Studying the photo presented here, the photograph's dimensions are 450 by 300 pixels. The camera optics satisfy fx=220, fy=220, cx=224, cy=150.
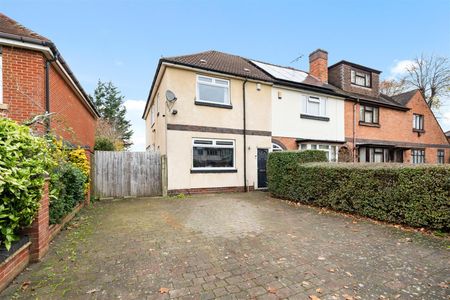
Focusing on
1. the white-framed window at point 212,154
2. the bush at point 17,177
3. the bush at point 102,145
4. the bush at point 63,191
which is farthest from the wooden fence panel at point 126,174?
the bush at point 102,145

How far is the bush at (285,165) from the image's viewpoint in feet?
27.9

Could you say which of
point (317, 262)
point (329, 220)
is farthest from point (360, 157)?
point (317, 262)

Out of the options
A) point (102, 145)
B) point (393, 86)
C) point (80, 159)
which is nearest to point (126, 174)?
point (80, 159)

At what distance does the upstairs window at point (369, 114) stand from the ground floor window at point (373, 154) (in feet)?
6.21

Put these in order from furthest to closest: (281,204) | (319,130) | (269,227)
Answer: (319,130) → (281,204) → (269,227)

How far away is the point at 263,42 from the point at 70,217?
495 inches

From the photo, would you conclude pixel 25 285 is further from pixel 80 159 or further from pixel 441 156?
pixel 441 156

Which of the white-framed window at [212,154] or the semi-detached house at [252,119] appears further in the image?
the white-framed window at [212,154]

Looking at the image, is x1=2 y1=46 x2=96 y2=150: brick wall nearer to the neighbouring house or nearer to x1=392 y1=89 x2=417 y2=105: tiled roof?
the neighbouring house

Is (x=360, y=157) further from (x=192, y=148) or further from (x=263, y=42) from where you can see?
(x=192, y=148)

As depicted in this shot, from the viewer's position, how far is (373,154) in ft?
48.6

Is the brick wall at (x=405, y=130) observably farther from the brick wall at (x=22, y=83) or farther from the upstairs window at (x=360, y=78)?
the brick wall at (x=22, y=83)

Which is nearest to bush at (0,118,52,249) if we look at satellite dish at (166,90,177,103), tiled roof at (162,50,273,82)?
satellite dish at (166,90,177,103)

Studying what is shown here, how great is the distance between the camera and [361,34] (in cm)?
1148
